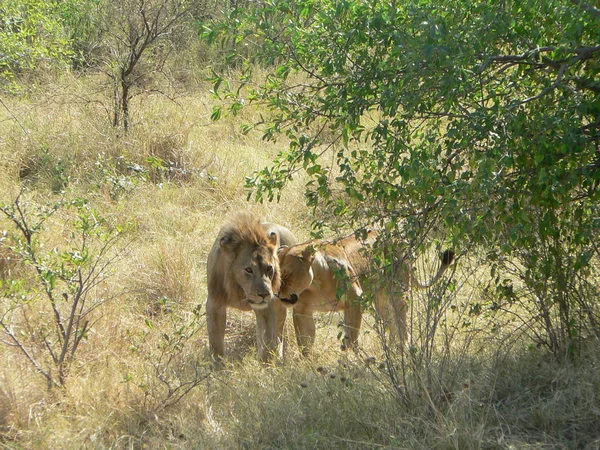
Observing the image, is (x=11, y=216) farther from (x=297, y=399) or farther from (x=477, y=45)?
(x=477, y=45)

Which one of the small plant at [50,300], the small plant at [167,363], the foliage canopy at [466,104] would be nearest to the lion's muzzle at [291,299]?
the small plant at [167,363]

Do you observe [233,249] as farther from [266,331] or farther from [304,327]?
[304,327]

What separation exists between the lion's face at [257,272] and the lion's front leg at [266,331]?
12cm

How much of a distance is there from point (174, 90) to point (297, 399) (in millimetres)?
9526

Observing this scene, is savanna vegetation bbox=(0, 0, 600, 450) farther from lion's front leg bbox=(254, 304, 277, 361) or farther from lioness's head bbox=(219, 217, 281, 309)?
lioness's head bbox=(219, 217, 281, 309)

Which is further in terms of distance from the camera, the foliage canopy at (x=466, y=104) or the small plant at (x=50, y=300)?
the small plant at (x=50, y=300)

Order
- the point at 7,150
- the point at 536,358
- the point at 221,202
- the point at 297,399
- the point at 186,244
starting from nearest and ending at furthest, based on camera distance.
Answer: the point at 297,399
the point at 536,358
the point at 186,244
the point at 221,202
the point at 7,150

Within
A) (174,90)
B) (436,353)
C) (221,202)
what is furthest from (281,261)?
(174,90)

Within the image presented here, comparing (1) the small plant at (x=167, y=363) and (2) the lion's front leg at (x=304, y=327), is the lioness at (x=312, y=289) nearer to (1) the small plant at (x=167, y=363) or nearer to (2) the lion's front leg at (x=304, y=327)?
(2) the lion's front leg at (x=304, y=327)

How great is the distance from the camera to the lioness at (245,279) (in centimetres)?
631

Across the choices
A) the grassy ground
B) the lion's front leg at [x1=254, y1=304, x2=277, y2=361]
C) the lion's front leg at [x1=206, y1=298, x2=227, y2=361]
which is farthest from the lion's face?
the grassy ground

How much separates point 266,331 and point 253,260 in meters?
0.55

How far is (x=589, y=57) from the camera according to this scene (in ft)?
16.8

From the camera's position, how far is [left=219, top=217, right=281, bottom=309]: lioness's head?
624 centimetres
